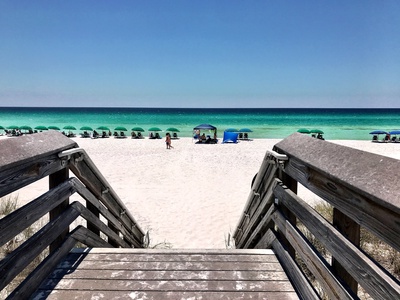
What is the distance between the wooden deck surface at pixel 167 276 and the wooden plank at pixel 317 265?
1.16 feet

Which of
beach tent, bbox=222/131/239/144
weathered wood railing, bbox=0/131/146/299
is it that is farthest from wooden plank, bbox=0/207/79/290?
beach tent, bbox=222/131/239/144

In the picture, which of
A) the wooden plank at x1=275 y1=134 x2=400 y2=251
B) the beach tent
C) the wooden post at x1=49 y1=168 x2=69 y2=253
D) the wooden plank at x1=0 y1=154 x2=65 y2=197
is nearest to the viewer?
the wooden plank at x1=275 y1=134 x2=400 y2=251

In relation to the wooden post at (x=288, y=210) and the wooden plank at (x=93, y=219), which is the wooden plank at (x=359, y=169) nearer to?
the wooden post at (x=288, y=210)

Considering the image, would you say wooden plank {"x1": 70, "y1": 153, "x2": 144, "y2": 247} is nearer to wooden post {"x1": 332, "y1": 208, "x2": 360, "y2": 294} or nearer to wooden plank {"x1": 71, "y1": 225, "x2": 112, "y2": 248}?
wooden plank {"x1": 71, "y1": 225, "x2": 112, "y2": 248}

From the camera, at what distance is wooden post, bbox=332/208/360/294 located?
4.66ft

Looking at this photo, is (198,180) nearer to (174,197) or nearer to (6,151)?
(174,197)

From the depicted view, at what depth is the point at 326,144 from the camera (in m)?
1.76

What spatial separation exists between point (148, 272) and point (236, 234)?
295 centimetres

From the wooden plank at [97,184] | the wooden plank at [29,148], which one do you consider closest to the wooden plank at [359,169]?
the wooden plank at [29,148]

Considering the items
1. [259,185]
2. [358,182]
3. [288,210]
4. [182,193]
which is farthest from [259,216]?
[182,193]

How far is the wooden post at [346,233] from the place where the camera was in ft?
4.66

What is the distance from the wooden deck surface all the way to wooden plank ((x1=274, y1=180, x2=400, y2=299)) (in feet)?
2.17

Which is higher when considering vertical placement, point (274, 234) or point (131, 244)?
point (274, 234)

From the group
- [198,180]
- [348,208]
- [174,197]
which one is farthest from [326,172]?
[198,180]
